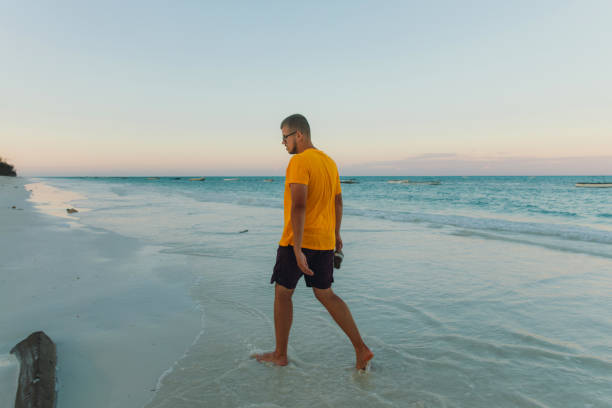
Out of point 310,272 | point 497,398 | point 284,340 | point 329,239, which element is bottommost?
point 497,398

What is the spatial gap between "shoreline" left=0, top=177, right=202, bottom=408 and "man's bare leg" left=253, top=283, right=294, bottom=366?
81cm

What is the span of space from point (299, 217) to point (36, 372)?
6.49ft

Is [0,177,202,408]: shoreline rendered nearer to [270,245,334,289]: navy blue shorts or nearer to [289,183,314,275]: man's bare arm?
[270,245,334,289]: navy blue shorts

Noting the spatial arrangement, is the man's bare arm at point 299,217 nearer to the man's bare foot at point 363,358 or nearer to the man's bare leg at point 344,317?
the man's bare leg at point 344,317

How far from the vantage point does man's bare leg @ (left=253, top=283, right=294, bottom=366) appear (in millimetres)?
2742

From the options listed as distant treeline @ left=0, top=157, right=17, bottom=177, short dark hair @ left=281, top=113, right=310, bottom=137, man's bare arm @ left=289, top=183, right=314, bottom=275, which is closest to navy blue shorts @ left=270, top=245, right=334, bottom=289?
man's bare arm @ left=289, top=183, right=314, bottom=275

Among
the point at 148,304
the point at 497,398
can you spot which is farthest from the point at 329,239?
the point at 148,304

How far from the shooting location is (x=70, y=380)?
251 centimetres

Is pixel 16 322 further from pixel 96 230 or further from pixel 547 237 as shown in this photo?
pixel 547 237

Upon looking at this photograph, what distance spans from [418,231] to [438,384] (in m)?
8.18

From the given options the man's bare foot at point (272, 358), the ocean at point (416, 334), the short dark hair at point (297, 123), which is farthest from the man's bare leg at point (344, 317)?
the short dark hair at point (297, 123)

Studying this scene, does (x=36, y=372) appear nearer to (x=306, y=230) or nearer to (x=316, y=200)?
(x=306, y=230)

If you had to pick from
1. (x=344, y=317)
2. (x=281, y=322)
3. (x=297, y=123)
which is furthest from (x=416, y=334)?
(x=297, y=123)

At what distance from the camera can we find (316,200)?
2596 mm
